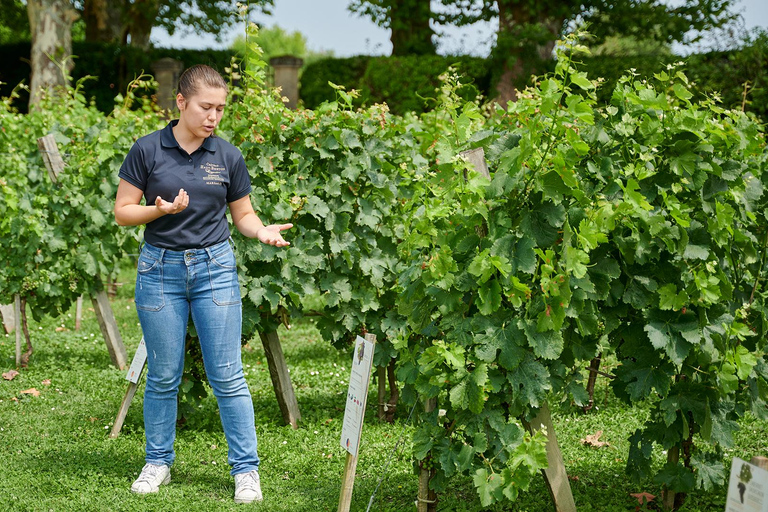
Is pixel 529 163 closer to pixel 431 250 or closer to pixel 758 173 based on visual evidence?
pixel 431 250

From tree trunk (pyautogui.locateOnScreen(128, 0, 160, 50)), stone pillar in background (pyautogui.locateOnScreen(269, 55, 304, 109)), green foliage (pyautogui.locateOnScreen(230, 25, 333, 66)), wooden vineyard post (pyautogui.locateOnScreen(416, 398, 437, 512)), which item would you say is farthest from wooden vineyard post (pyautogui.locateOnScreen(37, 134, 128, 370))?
green foliage (pyautogui.locateOnScreen(230, 25, 333, 66))

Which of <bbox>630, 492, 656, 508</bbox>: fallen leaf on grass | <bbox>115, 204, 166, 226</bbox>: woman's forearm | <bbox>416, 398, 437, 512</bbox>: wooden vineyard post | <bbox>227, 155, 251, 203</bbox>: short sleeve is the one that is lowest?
<bbox>630, 492, 656, 508</bbox>: fallen leaf on grass

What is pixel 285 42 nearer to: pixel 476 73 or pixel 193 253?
pixel 476 73

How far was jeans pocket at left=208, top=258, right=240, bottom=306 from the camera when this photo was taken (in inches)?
142

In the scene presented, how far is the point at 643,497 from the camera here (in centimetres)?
378

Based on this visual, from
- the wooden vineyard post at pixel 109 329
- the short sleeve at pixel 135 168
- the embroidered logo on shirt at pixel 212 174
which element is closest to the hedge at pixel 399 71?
the wooden vineyard post at pixel 109 329

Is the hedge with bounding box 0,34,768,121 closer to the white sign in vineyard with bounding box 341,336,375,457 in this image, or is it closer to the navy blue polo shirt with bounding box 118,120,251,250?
the navy blue polo shirt with bounding box 118,120,251,250

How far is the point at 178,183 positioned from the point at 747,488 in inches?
98.2

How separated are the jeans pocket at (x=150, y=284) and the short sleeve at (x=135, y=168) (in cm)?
34

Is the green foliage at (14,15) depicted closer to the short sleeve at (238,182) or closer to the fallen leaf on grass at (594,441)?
the short sleeve at (238,182)

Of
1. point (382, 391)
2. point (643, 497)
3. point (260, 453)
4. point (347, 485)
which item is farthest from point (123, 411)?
point (643, 497)

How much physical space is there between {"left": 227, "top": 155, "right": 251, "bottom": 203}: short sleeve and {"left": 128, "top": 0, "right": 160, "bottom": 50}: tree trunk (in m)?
19.9

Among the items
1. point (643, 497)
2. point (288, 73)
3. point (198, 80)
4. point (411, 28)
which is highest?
point (411, 28)

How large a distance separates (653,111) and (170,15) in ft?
78.2
